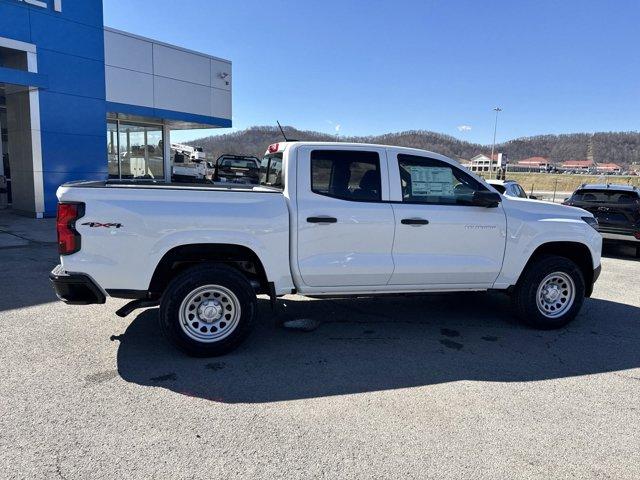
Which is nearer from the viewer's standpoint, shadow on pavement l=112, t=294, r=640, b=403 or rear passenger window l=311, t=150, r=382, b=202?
shadow on pavement l=112, t=294, r=640, b=403

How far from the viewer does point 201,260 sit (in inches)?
177

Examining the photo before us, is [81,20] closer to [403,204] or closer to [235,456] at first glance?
[403,204]

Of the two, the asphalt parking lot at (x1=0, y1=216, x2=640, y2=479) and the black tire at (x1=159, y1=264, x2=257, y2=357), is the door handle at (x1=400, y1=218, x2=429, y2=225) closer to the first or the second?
the asphalt parking lot at (x1=0, y1=216, x2=640, y2=479)

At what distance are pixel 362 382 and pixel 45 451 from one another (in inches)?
90.7

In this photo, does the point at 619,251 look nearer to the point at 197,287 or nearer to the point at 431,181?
the point at 431,181

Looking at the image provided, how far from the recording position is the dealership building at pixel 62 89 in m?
12.9

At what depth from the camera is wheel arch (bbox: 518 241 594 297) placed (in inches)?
217

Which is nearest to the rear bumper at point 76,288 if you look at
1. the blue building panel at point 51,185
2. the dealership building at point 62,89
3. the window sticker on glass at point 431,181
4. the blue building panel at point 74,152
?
the window sticker on glass at point 431,181

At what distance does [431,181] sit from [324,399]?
→ 8.52 feet

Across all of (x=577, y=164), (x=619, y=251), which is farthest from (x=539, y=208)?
(x=577, y=164)

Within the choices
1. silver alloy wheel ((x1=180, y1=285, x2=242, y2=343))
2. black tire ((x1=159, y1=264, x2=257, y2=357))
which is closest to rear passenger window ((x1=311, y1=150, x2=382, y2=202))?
black tire ((x1=159, y1=264, x2=257, y2=357))

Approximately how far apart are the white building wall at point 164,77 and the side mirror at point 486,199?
15393mm

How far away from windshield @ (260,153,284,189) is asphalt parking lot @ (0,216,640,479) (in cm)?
158

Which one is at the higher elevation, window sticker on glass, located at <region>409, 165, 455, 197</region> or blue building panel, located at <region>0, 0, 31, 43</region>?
blue building panel, located at <region>0, 0, 31, 43</region>
